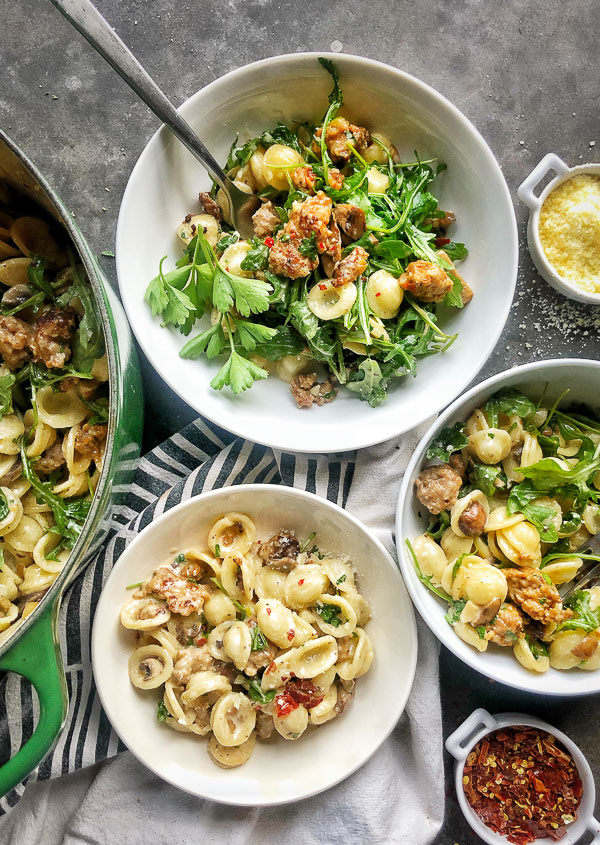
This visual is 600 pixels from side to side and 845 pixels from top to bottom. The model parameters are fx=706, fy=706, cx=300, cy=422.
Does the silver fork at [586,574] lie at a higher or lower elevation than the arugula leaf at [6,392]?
lower

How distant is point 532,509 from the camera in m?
1.97

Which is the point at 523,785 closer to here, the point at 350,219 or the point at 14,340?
the point at 350,219

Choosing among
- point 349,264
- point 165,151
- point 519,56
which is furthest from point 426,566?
point 519,56

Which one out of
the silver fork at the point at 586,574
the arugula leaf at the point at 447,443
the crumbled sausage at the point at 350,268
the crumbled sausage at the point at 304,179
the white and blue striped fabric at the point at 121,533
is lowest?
the silver fork at the point at 586,574

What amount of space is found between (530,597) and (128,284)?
1.37 meters

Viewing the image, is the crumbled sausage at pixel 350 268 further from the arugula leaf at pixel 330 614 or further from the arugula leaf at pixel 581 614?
the arugula leaf at pixel 581 614

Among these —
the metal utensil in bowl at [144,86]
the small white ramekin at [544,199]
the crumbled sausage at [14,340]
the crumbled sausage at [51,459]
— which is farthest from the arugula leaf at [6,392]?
the small white ramekin at [544,199]

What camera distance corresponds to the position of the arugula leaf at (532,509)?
196 centimetres

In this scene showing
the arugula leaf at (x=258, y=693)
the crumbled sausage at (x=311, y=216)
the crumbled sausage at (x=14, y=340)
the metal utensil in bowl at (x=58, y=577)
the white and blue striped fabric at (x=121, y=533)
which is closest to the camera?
the metal utensil in bowl at (x=58, y=577)

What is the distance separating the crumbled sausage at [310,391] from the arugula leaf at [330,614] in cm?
58

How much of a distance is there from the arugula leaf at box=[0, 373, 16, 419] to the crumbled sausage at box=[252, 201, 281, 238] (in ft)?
2.58

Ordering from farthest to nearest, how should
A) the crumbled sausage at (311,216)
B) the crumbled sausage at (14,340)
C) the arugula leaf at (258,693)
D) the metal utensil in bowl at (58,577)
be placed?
the arugula leaf at (258,693)
the crumbled sausage at (14,340)
the crumbled sausage at (311,216)
the metal utensil in bowl at (58,577)

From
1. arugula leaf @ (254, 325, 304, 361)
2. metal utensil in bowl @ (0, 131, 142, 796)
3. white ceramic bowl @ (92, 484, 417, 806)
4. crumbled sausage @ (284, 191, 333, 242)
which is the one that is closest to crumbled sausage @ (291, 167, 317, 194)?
crumbled sausage @ (284, 191, 333, 242)

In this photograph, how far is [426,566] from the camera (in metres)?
1.97
